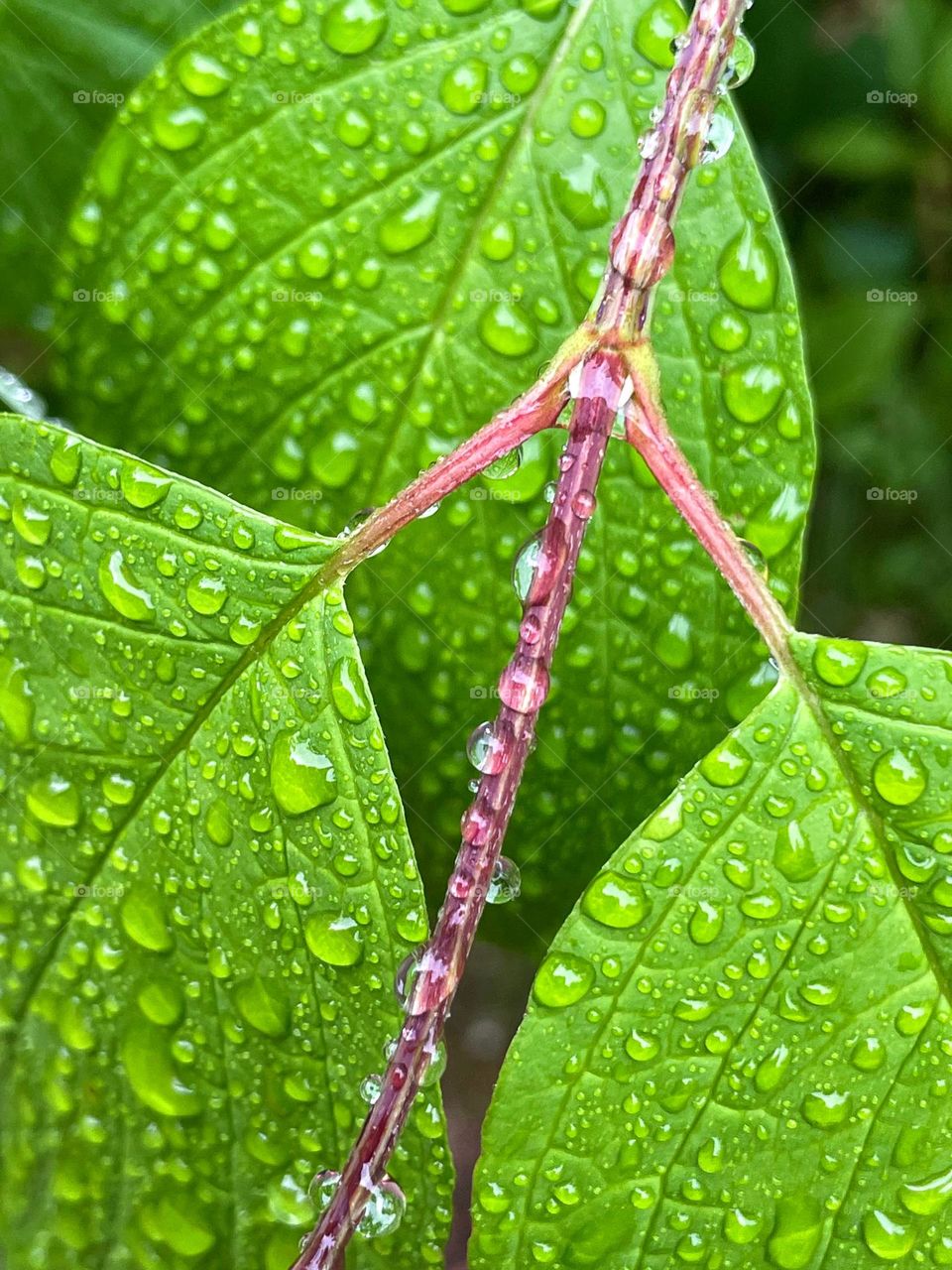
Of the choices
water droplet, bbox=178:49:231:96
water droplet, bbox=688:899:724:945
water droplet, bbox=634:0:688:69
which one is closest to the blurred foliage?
water droplet, bbox=634:0:688:69

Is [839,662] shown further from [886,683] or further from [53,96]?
[53,96]

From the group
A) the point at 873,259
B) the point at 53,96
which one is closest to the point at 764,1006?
the point at 53,96

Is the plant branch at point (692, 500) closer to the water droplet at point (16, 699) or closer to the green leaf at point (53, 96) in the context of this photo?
the water droplet at point (16, 699)

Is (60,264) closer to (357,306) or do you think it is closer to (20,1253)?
(357,306)

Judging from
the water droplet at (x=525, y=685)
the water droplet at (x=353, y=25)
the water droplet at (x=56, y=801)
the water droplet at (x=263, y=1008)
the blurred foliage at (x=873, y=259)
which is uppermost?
the blurred foliage at (x=873, y=259)

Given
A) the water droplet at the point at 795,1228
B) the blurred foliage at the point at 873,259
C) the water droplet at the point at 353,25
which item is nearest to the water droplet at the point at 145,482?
the water droplet at the point at 353,25

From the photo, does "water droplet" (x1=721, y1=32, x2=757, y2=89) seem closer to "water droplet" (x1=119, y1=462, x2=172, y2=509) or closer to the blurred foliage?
"water droplet" (x1=119, y1=462, x2=172, y2=509)
